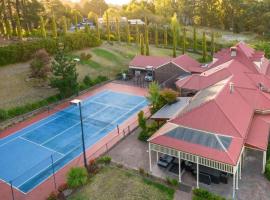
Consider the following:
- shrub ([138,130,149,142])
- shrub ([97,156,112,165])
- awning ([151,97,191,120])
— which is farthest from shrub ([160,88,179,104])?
shrub ([97,156,112,165])

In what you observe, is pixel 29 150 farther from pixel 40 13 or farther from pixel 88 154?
pixel 40 13

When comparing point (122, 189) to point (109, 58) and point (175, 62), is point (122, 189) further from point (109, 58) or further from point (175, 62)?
point (109, 58)

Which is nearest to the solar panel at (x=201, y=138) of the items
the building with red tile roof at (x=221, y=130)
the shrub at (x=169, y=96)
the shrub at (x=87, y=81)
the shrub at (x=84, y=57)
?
the building with red tile roof at (x=221, y=130)

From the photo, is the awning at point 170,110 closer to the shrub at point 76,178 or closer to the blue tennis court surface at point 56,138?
the blue tennis court surface at point 56,138

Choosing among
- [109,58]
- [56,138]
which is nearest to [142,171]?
[56,138]

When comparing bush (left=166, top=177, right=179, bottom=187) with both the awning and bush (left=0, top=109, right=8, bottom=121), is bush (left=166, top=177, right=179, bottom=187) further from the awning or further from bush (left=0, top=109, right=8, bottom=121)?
bush (left=0, top=109, right=8, bottom=121)

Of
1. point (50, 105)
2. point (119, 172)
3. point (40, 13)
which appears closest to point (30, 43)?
point (50, 105)
